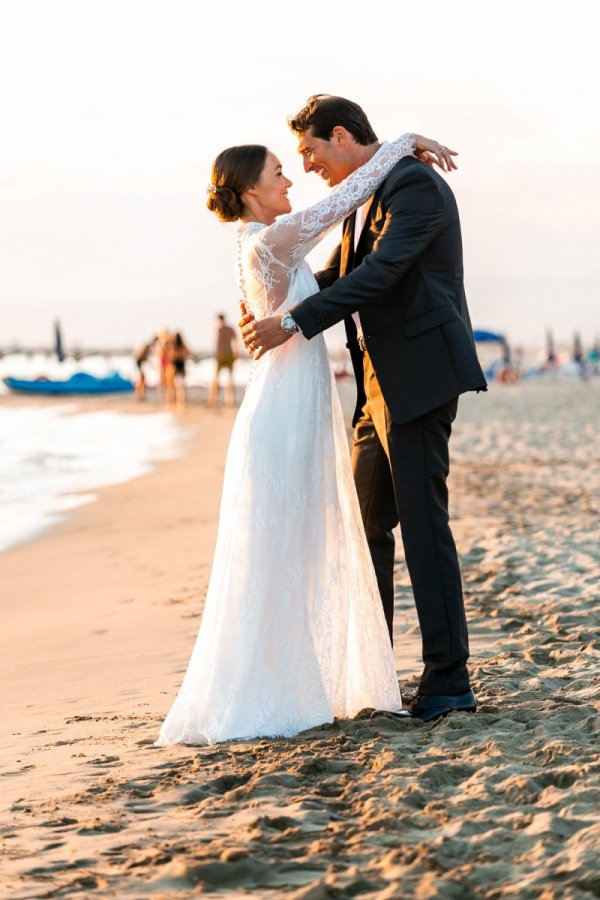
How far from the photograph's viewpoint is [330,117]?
12.7 feet

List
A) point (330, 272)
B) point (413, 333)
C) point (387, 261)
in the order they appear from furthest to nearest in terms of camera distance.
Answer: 1. point (330, 272)
2. point (413, 333)
3. point (387, 261)

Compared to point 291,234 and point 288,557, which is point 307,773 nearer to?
point 288,557

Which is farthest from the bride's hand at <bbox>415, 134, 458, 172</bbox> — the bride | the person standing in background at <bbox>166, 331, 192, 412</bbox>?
the person standing in background at <bbox>166, 331, 192, 412</bbox>

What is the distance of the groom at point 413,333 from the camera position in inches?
146

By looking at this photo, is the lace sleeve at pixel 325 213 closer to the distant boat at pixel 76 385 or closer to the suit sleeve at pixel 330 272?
the suit sleeve at pixel 330 272

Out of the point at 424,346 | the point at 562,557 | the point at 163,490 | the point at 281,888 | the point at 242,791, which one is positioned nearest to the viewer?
the point at 281,888

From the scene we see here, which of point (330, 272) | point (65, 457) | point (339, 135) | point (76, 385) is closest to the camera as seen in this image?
point (339, 135)

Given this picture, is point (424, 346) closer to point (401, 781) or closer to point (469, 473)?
point (401, 781)

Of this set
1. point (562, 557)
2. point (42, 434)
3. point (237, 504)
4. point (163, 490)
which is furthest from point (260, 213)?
point (42, 434)

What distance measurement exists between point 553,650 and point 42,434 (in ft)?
58.6

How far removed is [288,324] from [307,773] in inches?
52.1

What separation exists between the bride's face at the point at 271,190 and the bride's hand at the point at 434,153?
18.0 inches

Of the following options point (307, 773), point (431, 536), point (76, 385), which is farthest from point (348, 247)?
point (76, 385)

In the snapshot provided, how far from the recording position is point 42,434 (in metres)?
21.8
